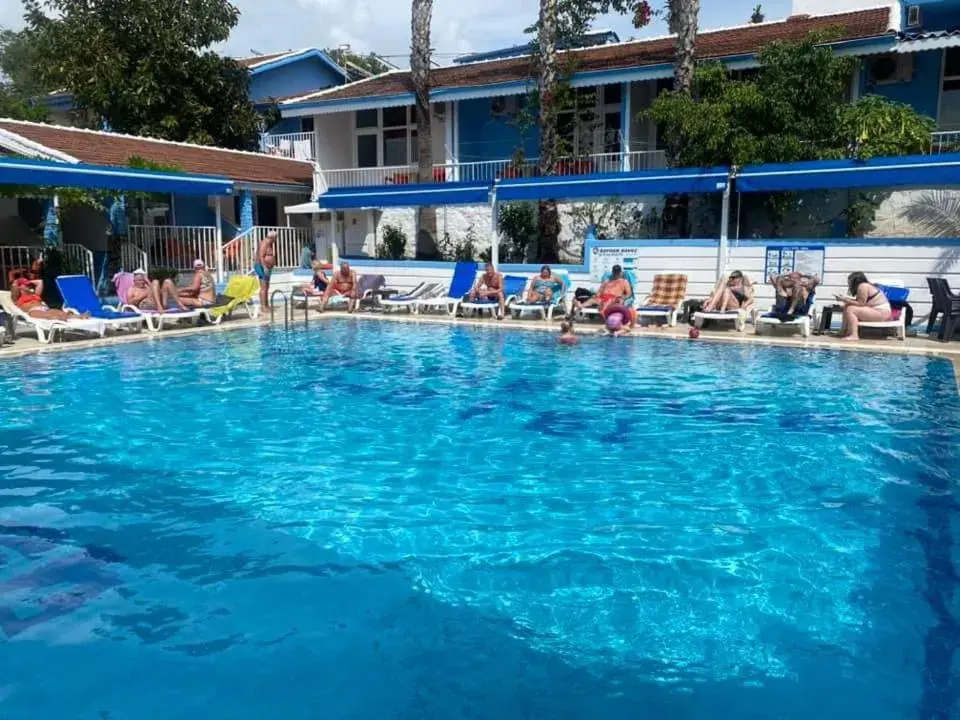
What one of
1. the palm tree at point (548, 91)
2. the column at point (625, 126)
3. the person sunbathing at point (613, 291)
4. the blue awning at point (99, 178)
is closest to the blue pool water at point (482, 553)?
the person sunbathing at point (613, 291)

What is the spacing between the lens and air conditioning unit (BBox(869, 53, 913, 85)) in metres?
18.6

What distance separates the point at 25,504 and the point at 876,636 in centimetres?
531

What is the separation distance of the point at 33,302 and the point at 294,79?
76.3 ft

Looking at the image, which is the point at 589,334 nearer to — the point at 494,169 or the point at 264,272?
the point at 264,272

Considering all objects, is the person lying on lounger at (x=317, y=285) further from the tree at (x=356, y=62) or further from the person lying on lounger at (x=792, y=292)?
the tree at (x=356, y=62)

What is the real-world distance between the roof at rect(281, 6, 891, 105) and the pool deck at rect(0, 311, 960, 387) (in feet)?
29.1

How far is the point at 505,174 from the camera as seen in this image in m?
22.9

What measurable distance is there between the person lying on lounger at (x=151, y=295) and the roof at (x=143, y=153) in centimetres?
480

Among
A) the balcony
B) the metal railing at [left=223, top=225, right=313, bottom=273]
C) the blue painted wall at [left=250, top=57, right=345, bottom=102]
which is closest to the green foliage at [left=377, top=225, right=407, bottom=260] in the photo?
the balcony

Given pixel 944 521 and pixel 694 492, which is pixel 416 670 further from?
pixel 944 521

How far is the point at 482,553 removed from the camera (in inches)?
190

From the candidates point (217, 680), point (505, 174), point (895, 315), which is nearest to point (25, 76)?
point (505, 174)

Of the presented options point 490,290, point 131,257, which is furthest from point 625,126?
point 131,257

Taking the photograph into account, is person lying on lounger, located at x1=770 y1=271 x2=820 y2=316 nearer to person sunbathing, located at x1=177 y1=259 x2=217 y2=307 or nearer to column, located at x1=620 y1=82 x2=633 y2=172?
column, located at x1=620 y1=82 x2=633 y2=172
